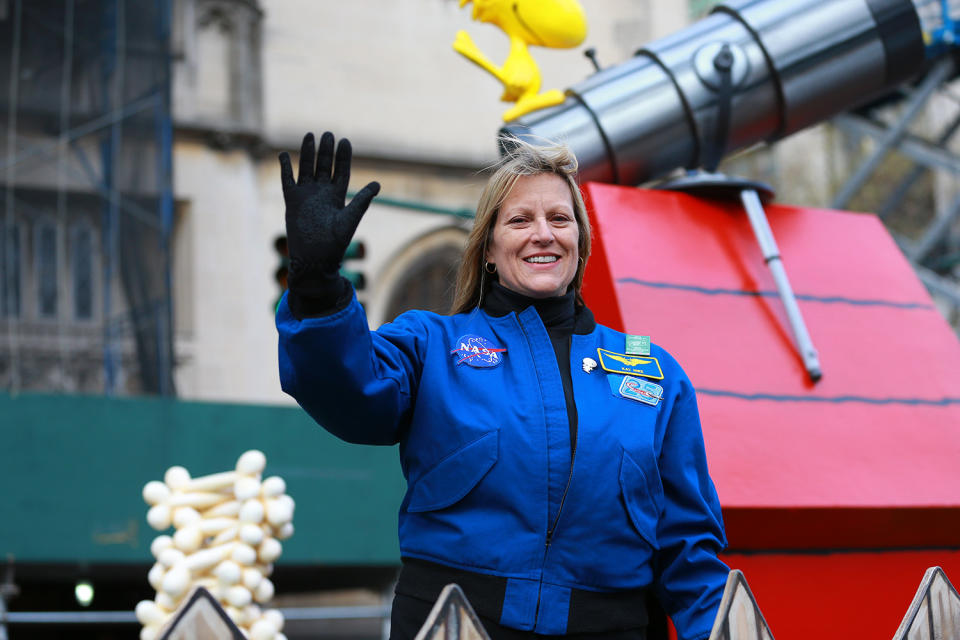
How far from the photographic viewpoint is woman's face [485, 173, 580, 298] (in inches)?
74.7

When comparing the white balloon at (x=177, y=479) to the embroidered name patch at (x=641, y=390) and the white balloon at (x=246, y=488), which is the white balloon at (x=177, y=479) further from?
the embroidered name patch at (x=641, y=390)

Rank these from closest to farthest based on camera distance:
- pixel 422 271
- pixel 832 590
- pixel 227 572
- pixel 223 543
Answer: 1. pixel 832 590
2. pixel 227 572
3. pixel 223 543
4. pixel 422 271

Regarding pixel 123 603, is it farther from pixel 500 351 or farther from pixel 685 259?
pixel 500 351

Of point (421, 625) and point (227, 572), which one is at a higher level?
point (421, 625)

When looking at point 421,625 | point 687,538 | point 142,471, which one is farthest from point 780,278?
point 142,471

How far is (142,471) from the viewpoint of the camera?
8070 millimetres

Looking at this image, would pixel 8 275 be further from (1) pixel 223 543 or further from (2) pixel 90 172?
(1) pixel 223 543

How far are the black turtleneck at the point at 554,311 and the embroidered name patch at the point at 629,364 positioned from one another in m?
0.07

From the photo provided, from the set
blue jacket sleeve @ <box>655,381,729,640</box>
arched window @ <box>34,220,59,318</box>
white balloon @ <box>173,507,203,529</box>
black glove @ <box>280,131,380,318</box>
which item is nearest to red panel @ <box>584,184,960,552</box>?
blue jacket sleeve @ <box>655,381,729,640</box>

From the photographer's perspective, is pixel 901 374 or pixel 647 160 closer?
pixel 901 374

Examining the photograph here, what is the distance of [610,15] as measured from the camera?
1574 centimetres

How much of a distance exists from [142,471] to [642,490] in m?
6.95

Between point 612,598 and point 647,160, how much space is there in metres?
1.85

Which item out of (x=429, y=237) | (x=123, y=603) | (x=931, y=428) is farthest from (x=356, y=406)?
(x=429, y=237)
